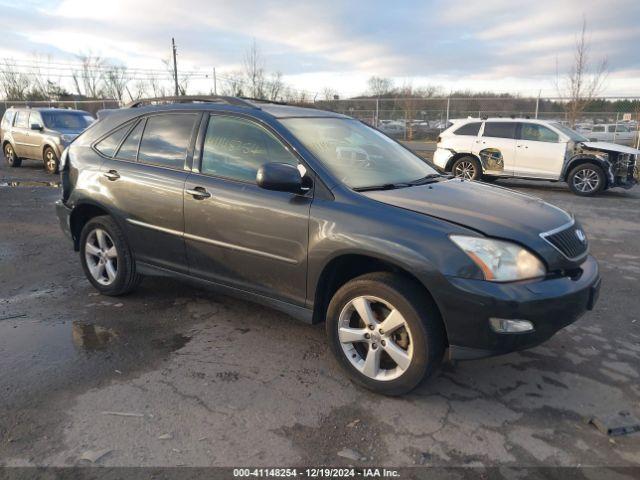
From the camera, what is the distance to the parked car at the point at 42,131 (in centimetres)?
1309

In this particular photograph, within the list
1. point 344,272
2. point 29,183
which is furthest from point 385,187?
point 29,183

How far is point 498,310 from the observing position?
2.62 meters

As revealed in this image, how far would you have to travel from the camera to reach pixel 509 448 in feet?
8.29

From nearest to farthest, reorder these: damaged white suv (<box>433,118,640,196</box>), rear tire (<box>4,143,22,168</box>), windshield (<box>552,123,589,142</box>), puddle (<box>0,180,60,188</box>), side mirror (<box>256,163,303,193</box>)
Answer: side mirror (<box>256,163,303,193</box>) → damaged white suv (<box>433,118,640,196</box>) → windshield (<box>552,123,589,142</box>) → puddle (<box>0,180,60,188</box>) → rear tire (<box>4,143,22,168</box>)

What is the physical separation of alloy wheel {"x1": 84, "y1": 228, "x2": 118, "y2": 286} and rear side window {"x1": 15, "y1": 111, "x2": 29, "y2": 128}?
11.6 m

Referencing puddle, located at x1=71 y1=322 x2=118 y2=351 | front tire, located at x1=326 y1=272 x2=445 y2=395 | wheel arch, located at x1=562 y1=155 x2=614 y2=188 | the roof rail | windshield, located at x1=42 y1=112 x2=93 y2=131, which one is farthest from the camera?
windshield, located at x1=42 y1=112 x2=93 y2=131

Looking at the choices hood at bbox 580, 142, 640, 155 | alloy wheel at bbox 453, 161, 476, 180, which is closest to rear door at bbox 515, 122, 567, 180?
hood at bbox 580, 142, 640, 155

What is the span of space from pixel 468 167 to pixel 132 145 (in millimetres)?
9578

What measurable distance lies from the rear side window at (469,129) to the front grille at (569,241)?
930 centimetres

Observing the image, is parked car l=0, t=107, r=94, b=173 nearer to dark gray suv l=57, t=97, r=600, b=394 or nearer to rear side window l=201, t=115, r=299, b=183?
dark gray suv l=57, t=97, r=600, b=394

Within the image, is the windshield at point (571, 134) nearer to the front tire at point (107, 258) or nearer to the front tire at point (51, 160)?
the front tire at point (107, 258)

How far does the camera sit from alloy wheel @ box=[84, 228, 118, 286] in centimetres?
444

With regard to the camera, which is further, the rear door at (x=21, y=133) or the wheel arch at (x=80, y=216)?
the rear door at (x=21, y=133)

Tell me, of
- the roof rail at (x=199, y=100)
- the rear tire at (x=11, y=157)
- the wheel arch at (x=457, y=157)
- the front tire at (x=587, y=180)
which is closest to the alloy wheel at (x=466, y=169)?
the wheel arch at (x=457, y=157)
